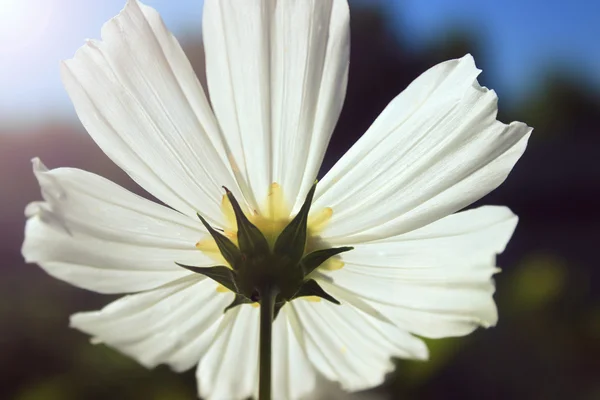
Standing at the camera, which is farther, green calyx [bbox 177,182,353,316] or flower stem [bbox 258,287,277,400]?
green calyx [bbox 177,182,353,316]

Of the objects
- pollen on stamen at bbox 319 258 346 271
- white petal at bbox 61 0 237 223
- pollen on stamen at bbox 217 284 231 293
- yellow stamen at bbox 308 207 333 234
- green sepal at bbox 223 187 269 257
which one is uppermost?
white petal at bbox 61 0 237 223

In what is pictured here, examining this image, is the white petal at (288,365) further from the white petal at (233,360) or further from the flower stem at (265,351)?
the flower stem at (265,351)

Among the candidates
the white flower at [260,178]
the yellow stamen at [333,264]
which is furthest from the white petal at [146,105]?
the yellow stamen at [333,264]

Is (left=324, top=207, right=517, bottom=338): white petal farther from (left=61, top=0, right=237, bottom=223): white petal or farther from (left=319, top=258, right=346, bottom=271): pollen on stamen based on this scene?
(left=61, top=0, right=237, bottom=223): white petal

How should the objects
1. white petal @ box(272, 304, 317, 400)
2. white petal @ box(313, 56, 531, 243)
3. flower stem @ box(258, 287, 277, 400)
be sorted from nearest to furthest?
flower stem @ box(258, 287, 277, 400) < white petal @ box(313, 56, 531, 243) < white petal @ box(272, 304, 317, 400)

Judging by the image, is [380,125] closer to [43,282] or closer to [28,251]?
[28,251]

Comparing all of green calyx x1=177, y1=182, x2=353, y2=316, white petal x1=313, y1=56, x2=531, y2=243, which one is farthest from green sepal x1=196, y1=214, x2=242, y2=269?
white petal x1=313, y1=56, x2=531, y2=243

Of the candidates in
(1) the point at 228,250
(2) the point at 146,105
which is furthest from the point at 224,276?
(2) the point at 146,105
